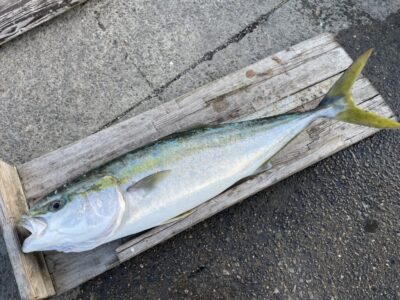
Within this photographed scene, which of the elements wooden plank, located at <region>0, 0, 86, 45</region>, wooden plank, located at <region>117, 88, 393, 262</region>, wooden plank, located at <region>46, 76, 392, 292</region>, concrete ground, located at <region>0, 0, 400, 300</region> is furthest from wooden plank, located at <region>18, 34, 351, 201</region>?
wooden plank, located at <region>0, 0, 86, 45</region>

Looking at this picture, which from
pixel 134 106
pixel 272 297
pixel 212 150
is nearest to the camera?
pixel 212 150

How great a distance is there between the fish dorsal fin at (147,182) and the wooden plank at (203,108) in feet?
1.53

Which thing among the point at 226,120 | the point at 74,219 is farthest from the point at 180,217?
the point at 226,120

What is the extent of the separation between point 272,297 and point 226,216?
602mm

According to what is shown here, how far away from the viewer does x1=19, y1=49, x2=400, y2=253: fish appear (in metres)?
2.11

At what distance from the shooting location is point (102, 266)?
8.01ft

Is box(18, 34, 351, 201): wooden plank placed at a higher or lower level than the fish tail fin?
higher

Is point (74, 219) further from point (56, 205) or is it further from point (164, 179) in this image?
point (164, 179)

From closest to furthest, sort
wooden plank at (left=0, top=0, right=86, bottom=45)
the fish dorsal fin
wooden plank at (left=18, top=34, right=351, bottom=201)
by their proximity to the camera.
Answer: the fish dorsal fin → wooden plank at (left=18, top=34, right=351, bottom=201) → wooden plank at (left=0, top=0, right=86, bottom=45)

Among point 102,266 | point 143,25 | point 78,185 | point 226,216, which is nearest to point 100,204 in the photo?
point 78,185

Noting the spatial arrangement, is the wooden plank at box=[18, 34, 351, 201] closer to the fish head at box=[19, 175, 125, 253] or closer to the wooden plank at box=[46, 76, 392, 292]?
the wooden plank at box=[46, 76, 392, 292]

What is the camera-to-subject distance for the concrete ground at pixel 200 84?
2.75 meters

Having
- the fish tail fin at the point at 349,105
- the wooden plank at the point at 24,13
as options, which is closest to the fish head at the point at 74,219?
the fish tail fin at the point at 349,105

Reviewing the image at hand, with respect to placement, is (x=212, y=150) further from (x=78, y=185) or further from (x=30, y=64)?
(x=30, y=64)
